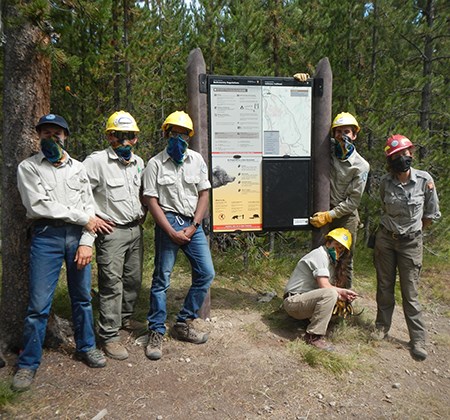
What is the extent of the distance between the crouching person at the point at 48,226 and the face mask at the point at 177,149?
90 cm

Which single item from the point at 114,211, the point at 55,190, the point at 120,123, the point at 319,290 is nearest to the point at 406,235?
the point at 319,290

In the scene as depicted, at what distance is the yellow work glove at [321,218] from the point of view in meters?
4.70

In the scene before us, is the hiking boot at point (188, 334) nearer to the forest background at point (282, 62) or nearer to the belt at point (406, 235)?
the belt at point (406, 235)

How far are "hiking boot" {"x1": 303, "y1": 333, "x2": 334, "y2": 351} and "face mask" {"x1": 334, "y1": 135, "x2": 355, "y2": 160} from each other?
198 cm

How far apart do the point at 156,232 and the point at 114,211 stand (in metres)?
0.45

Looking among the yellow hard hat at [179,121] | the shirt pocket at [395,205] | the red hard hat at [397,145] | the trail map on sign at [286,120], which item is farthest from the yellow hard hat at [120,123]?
the shirt pocket at [395,205]

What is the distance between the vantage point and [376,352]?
4.26m

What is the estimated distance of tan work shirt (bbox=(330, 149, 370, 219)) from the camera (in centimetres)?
456

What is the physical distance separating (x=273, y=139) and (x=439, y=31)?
5.02m

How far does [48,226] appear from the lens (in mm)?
3254

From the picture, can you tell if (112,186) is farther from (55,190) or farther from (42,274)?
(42,274)

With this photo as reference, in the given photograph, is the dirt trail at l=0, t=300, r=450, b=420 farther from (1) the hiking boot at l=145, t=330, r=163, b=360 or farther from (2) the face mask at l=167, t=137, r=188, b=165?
(2) the face mask at l=167, t=137, r=188, b=165

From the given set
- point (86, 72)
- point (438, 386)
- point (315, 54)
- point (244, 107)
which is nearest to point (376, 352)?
point (438, 386)

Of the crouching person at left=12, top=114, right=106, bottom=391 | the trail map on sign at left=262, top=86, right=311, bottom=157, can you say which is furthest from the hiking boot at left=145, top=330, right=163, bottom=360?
the trail map on sign at left=262, top=86, right=311, bottom=157
